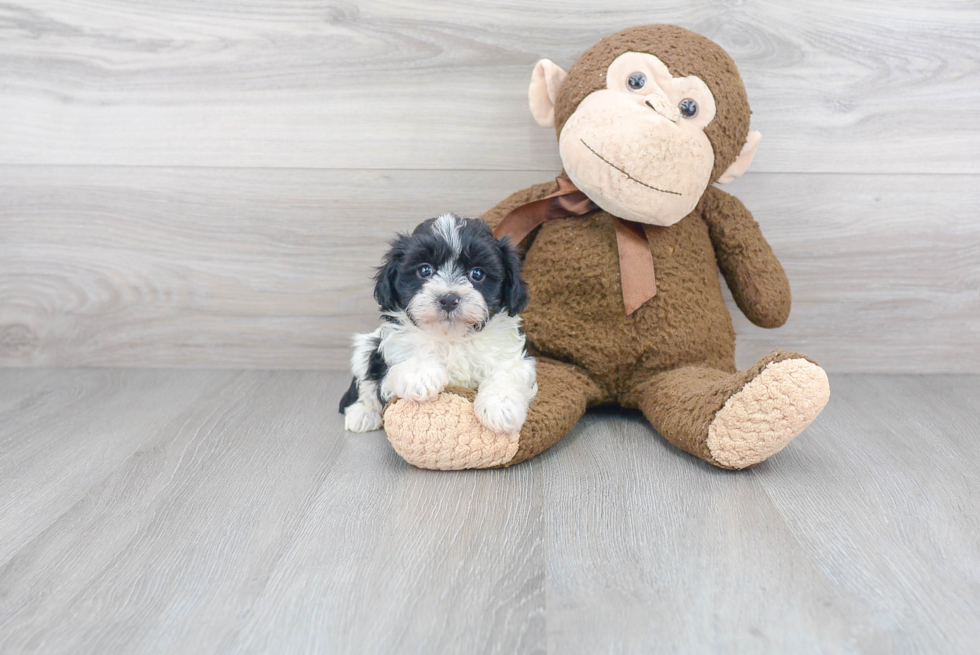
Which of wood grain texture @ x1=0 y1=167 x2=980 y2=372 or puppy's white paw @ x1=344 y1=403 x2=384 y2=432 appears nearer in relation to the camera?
puppy's white paw @ x1=344 y1=403 x2=384 y2=432

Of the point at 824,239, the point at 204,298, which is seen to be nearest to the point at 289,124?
the point at 204,298

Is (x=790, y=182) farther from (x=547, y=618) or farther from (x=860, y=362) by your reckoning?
(x=547, y=618)

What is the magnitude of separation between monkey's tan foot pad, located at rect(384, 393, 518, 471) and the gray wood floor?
34mm

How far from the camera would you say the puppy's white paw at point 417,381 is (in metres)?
1.20

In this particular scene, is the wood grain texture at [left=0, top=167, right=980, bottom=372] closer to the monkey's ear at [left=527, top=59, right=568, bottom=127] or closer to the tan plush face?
the monkey's ear at [left=527, top=59, right=568, bottom=127]

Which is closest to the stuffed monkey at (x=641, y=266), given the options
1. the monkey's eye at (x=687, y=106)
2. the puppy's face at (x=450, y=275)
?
the monkey's eye at (x=687, y=106)

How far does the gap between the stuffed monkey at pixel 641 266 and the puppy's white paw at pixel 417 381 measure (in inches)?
0.8

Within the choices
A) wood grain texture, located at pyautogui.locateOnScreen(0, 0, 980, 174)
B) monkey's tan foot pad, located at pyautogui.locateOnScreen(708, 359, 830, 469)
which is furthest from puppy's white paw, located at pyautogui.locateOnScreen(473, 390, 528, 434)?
wood grain texture, located at pyautogui.locateOnScreen(0, 0, 980, 174)

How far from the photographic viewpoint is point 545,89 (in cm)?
150

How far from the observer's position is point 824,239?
1.76 m

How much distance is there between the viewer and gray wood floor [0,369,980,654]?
807 millimetres

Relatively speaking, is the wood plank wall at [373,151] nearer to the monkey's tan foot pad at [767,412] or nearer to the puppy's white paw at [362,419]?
the puppy's white paw at [362,419]

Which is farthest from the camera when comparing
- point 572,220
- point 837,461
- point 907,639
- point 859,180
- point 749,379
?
point 859,180

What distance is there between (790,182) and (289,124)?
1.18m
